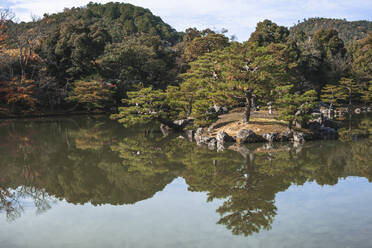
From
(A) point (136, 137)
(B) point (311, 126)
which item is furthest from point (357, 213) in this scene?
(A) point (136, 137)

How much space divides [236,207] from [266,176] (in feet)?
8.74

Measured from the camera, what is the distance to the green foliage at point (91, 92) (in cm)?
2916

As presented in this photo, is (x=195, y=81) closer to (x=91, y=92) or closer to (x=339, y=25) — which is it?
(x=91, y=92)

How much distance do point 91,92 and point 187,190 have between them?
23.3 m

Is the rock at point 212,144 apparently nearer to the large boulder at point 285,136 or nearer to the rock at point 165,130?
the large boulder at point 285,136

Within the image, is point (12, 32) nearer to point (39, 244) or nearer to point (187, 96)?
point (187, 96)

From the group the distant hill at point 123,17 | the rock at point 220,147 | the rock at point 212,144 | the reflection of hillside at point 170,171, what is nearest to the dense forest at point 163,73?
the rock at point 212,144

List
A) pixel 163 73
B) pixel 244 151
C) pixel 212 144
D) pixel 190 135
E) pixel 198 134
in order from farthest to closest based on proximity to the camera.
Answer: pixel 163 73, pixel 190 135, pixel 198 134, pixel 212 144, pixel 244 151

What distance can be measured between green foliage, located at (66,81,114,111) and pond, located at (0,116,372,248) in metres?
13.2

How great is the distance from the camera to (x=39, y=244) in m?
5.73

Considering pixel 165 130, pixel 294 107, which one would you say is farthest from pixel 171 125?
pixel 294 107

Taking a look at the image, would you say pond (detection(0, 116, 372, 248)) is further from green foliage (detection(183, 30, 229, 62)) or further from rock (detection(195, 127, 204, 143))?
green foliage (detection(183, 30, 229, 62))

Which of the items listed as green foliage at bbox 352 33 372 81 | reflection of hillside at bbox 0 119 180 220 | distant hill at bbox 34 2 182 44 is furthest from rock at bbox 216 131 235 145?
distant hill at bbox 34 2 182 44

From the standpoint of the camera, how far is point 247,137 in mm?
14930
